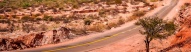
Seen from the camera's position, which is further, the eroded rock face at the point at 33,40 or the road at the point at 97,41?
the road at the point at 97,41

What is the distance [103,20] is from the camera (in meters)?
51.7

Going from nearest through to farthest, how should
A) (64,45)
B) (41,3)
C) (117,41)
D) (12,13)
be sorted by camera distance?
(64,45) < (117,41) < (12,13) < (41,3)

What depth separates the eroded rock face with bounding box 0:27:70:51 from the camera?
28984 millimetres

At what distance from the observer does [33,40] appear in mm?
30797

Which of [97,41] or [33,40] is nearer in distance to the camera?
[33,40]

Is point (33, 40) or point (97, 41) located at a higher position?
point (33, 40)

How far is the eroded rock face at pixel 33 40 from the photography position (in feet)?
95.1

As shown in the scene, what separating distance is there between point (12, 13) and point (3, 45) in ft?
96.3

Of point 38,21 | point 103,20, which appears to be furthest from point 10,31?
point 103,20

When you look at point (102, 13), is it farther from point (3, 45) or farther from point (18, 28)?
point (3, 45)

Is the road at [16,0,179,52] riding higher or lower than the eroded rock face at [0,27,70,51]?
lower

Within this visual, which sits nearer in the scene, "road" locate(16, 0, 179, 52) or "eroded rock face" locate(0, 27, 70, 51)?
"eroded rock face" locate(0, 27, 70, 51)

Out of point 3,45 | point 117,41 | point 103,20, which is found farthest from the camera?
point 103,20

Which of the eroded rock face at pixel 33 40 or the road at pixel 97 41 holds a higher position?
the eroded rock face at pixel 33 40
